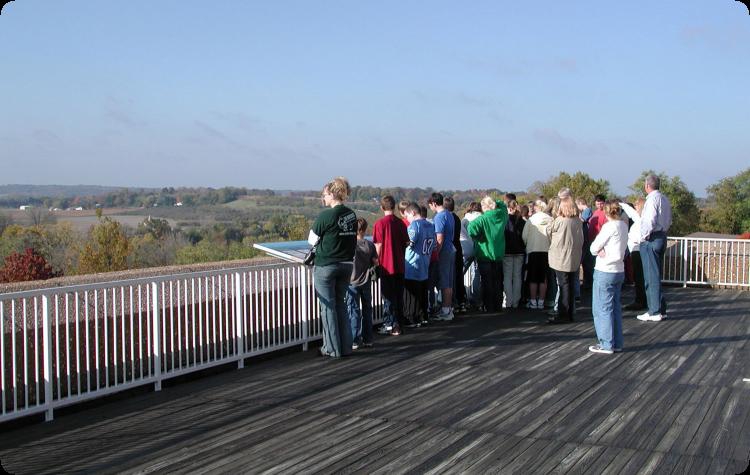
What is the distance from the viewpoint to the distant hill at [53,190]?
3337 inches

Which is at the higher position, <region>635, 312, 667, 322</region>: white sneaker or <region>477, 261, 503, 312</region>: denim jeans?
<region>477, 261, 503, 312</region>: denim jeans

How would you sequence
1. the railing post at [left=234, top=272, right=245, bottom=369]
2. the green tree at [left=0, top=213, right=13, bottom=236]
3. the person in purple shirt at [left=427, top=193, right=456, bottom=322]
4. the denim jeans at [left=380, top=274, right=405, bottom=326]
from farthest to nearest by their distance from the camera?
the green tree at [left=0, top=213, right=13, bottom=236] < the person in purple shirt at [left=427, top=193, right=456, bottom=322] < the denim jeans at [left=380, top=274, right=405, bottom=326] < the railing post at [left=234, top=272, right=245, bottom=369]

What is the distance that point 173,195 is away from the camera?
82.2 m

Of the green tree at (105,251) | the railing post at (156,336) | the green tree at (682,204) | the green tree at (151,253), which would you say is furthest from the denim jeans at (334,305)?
the green tree at (682,204)

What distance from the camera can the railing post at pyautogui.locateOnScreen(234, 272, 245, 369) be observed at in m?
7.02

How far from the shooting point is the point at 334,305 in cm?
732

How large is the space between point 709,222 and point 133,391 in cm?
4455

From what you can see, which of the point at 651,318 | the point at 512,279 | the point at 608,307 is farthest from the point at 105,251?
the point at 608,307

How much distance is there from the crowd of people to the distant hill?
8022cm

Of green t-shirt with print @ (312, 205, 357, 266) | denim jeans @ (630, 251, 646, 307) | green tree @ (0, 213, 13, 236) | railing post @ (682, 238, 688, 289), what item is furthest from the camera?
green tree @ (0, 213, 13, 236)

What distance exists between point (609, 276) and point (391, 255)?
2.60 meters

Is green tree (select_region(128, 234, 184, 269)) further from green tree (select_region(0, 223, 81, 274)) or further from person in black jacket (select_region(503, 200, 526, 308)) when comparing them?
person in black jacket (select_region(503, 200, 526, 308))

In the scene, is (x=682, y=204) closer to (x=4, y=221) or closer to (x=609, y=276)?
(x=609, y=276)

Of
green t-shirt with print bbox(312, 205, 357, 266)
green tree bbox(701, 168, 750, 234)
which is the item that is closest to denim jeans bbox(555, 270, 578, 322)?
green t-shirt with print bbox(312, 205, 357, 266)
